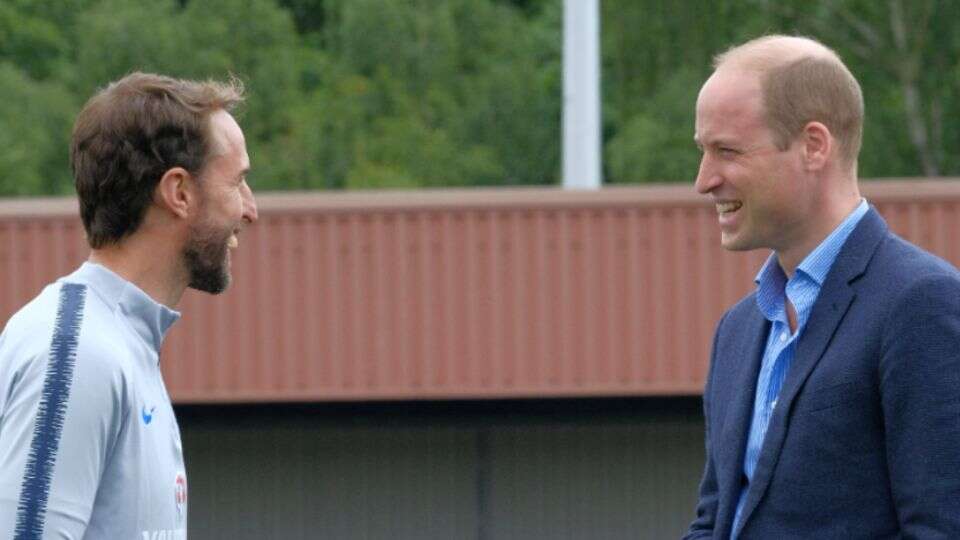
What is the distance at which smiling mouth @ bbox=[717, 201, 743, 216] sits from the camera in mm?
2381

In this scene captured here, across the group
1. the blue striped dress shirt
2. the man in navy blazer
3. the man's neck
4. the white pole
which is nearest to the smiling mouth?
the man in navy blazer

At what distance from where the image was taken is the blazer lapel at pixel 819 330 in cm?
224


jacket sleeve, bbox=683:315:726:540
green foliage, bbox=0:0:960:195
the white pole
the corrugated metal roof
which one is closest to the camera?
jacket sleeve, bbox=683:315:726:540

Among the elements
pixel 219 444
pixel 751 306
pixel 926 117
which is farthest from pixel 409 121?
pixel 751 306

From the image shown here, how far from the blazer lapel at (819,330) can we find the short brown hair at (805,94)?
12 cm

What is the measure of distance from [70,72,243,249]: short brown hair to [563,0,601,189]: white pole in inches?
363

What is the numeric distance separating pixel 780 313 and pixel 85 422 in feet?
3.47

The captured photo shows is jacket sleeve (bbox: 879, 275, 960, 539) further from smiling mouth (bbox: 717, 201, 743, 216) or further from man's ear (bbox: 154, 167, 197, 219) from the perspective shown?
man's ear (bbox: 154, 167, 197, 219)

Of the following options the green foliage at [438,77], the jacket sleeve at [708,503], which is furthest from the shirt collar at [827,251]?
the green foliage at [438,77]

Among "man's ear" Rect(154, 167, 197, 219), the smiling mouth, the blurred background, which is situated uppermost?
"man's ear" Rect(154, 167, 197, 219)

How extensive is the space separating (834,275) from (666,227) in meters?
7.16

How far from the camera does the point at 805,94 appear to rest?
2.30 metres

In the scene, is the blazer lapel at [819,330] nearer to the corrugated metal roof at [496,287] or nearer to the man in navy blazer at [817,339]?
the man in navy blazer at [817,339]

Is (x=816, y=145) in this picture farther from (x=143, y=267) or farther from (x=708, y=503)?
(x=143, y=267)
